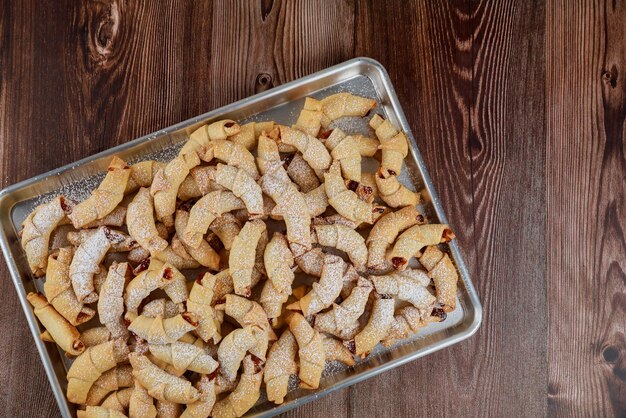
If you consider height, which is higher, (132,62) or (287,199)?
(132,62)

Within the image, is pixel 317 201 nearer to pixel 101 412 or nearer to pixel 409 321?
pixel 409 321

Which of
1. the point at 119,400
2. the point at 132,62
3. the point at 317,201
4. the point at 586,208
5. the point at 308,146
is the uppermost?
the point at 132,62

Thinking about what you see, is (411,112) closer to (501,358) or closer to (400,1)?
(400,1)

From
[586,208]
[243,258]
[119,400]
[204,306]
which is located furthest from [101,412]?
[586,208]

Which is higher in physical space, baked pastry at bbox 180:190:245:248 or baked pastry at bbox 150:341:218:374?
baked pastry at bbox 180:190:245:248

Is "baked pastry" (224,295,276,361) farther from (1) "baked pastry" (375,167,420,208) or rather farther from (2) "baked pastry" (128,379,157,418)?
(1) "baked pastry" (375,167,420,208)

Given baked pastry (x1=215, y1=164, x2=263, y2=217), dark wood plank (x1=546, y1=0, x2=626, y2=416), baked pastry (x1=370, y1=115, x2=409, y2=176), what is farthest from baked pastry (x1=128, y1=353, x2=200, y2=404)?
dark wood plank (x1=546, y1=0, x2=626, y2=416)

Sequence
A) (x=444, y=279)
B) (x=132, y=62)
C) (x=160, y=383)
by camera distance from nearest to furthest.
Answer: (x=160, y=383) → (x=444, y=279) → (x=132, y=62)

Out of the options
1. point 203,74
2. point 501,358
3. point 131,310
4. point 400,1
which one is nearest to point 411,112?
point 400,1
